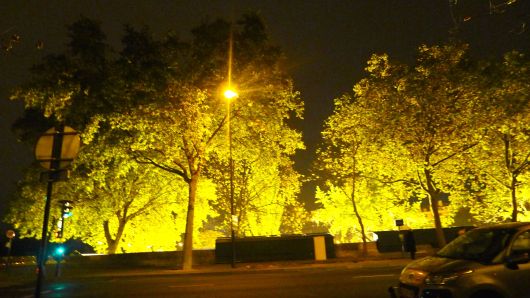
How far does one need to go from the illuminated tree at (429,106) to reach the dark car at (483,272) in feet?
63.3

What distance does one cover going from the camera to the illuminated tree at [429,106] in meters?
25.6

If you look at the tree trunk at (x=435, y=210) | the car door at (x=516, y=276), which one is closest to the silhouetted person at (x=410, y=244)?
the tree trunk at (x=435, y=210)

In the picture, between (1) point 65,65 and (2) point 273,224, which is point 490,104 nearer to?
(1) point 65,65

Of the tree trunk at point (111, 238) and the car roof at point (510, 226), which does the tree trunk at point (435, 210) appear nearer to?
the car roof at point (510, 226)

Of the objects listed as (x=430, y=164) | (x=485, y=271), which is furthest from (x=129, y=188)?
(x=485, y=271)

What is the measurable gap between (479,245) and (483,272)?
904mm

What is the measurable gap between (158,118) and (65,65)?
5.31 m

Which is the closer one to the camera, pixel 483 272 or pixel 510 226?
pixel 483 272

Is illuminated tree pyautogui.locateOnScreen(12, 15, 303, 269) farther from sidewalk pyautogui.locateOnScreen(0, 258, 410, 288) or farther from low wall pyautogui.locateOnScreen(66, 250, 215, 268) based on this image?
low wall pyautogui.locateOnScreen(66, 250, 215, 268)

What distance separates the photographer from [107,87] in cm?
2223

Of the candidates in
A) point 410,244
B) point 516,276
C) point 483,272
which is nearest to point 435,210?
point 410,244

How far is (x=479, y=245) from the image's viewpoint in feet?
25.2

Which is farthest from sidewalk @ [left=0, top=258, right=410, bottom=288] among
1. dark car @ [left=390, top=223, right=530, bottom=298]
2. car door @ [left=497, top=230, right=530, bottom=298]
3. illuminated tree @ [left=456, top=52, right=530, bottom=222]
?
car door @ [left=497, top=230, right=530, bottom=298]

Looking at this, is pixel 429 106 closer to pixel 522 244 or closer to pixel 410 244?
pixel 410 244
